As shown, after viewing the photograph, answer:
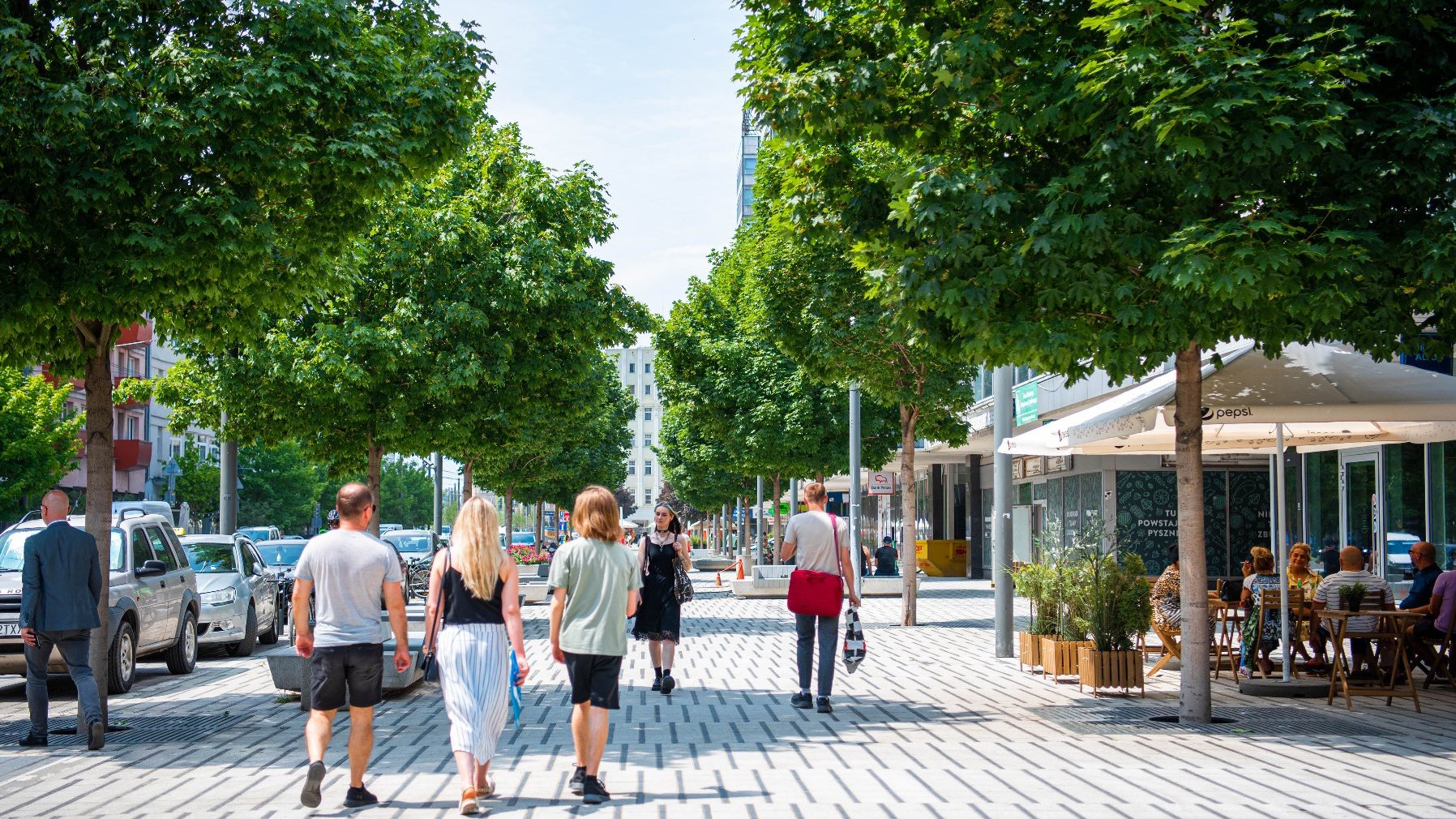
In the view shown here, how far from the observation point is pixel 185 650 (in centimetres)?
1741

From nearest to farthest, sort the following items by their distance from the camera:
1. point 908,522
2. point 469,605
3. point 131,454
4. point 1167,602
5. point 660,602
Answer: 1. point 469,605
2. point 660,602
3. point 1167,602
4. point 908,522
5. point 131,454

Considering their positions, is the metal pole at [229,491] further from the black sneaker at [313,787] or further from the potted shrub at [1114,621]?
the black sneaker at [313,787]

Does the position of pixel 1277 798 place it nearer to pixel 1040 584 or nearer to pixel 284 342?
pixel 1040 584

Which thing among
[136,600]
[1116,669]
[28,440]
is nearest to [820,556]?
[1116,669]

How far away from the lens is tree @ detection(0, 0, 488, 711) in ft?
34.0

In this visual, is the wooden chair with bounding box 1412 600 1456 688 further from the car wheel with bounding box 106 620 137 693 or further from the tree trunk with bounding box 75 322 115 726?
the car wheel with bounding box 106 620 137 693

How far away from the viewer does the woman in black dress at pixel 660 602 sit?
13719mm

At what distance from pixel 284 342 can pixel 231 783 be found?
35.5 feet

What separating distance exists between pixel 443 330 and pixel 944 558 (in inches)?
1255

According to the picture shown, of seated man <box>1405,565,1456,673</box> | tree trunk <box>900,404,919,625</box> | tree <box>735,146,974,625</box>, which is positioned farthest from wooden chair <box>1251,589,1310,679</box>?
tree trunk <box>900,404,919,625</box>

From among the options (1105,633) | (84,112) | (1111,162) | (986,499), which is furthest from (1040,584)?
(986,499)

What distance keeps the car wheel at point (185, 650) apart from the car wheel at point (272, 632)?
4.41 meters

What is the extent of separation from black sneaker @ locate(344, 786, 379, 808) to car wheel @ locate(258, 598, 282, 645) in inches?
593

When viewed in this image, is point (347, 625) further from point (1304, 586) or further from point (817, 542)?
point (1304, 586)
